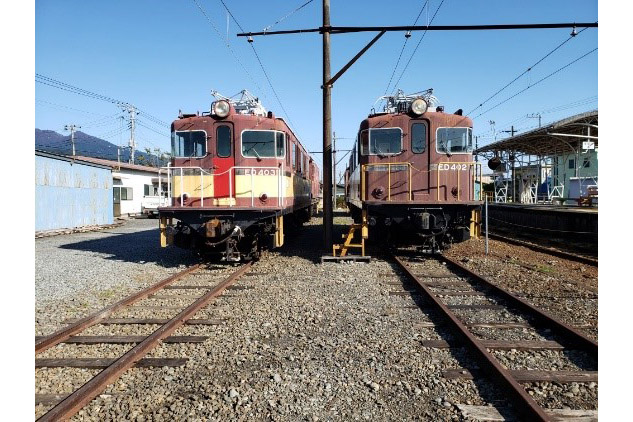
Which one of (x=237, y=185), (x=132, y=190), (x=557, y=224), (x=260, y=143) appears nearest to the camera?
(x=237, y=185)

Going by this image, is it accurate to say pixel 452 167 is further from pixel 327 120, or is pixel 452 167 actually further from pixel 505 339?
pixel 505 339

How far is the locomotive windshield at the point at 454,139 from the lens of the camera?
11.2 m

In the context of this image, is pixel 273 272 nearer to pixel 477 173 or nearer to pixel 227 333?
pixel 227 333

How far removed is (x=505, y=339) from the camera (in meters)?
5.19

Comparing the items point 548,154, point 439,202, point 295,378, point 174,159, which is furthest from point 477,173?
point 548,154

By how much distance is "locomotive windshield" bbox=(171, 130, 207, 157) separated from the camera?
11.0 metres

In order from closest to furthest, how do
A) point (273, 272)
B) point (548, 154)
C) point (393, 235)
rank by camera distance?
point (273, 272) < point (393, 235) < point (548, 154)

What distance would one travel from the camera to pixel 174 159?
11.1m

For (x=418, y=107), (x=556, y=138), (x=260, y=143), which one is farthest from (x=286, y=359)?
(x=556, y=138)

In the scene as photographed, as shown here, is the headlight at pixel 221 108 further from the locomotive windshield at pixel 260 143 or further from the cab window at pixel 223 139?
the locomotive windshield at pixel 260 143

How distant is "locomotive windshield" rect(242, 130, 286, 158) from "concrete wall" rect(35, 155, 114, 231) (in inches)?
479

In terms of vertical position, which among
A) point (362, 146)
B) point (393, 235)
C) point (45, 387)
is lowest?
point (45, 387)

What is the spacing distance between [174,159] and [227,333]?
6.70 meters

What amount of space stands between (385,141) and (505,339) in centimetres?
699
